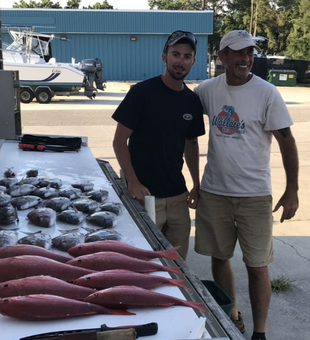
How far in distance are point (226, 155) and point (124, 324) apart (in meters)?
1.96

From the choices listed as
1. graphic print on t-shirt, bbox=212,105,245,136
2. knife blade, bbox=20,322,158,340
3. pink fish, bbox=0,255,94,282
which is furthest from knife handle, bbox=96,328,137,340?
graphic print on t-shirt, bbox=212,105,245,136

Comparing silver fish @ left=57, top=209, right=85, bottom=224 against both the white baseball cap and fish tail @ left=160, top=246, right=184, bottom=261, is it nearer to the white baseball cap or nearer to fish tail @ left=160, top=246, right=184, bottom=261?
fish tail @ left=160, top=246, right=184, bottom=261

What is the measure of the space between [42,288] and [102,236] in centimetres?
64

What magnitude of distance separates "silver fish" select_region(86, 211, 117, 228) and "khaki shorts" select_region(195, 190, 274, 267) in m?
1.14

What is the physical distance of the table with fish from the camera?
1.62 metres

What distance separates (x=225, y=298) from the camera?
3.22m

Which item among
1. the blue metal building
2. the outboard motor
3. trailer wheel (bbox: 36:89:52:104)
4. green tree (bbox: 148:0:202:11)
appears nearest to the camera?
trailer wheel (bbox: 36:89:52:104)

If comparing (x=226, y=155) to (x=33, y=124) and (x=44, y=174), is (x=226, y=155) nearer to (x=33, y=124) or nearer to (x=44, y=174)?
(x=44, y=174)

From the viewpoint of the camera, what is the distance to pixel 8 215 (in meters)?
2.51

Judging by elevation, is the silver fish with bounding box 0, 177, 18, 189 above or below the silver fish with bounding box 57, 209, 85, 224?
above

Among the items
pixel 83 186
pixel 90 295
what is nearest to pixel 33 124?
pixel 83 186

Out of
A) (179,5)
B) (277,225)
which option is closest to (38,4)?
(179,5)

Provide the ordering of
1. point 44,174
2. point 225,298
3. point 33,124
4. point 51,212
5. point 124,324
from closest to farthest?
point 124,324 < point 51,212 < point 225,298 < point 44,174 < point 33,124

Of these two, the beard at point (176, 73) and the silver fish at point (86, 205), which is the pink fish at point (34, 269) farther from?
the beard at point (176, 73)
